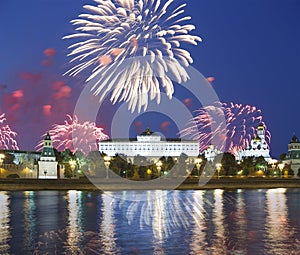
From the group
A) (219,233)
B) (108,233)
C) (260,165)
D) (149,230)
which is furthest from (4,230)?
(260,165)

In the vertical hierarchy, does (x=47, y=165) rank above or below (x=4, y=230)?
above

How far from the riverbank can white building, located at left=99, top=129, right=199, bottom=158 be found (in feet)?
305

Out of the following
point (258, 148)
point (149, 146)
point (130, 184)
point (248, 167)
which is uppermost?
point (149, 146)

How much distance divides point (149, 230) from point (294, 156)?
105 meters

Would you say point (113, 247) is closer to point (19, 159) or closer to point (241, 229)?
point (241, 229)

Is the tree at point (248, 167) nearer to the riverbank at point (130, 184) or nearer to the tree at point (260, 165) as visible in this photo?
the tree at point (260, 165)

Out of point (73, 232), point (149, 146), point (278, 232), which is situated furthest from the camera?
point (149, 146)

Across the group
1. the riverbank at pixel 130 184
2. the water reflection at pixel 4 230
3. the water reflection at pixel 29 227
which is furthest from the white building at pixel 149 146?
the water reflection at pixel 4 230

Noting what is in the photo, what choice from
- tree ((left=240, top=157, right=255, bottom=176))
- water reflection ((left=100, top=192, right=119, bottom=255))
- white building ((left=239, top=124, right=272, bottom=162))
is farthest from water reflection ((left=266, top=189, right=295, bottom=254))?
white building ((left=239, top=124, right=272, bottom=162))

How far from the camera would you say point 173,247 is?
18.4 m

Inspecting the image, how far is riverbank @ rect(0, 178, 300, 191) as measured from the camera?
61781 mm

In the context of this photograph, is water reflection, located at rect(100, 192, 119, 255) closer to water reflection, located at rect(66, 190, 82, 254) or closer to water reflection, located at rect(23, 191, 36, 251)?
water reflection, located at rect(66, 190, 82, 254)

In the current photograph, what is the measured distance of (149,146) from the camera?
169 m

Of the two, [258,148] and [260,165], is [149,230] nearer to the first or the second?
[260,165]
